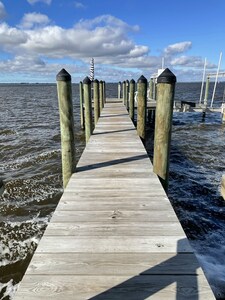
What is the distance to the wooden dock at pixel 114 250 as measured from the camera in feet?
6.62

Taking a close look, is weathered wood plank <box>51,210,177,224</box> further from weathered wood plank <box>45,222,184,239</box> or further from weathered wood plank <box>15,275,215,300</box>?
weathered wood plank <box>15,275,215,300</box>

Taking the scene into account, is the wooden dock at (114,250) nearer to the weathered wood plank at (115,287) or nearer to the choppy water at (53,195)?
the weathered wood plank at (115,287)

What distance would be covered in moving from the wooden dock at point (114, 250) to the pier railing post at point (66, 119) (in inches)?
16.4

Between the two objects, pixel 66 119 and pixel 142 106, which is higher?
pixel 66 119

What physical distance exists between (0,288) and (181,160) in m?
7.99

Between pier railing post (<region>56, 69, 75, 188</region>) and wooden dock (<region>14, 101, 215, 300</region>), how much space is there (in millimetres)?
416

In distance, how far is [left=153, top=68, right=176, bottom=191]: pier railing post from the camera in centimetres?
388

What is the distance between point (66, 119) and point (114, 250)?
8.42 ft

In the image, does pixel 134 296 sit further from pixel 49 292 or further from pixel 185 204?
pixel 185 204

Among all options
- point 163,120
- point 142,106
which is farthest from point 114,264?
point 142,106

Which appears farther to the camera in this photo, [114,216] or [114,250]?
[114,216]

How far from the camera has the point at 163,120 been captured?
4043 millimetres

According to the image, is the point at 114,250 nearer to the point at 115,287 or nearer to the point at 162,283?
the point at 115,287

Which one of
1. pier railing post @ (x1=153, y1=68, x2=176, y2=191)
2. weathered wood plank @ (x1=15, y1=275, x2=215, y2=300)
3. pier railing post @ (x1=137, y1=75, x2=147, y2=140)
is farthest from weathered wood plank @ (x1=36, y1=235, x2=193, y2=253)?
pier railing post @ (x1=137, y1=75, x2=147, y2=140)
